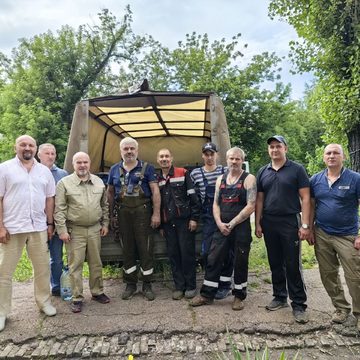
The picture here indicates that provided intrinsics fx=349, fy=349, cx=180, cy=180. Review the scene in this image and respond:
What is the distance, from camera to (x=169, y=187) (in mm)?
4434

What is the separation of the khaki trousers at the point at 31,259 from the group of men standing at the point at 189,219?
0.01 meters

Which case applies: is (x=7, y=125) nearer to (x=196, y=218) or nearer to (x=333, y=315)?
(x=196, y=218)

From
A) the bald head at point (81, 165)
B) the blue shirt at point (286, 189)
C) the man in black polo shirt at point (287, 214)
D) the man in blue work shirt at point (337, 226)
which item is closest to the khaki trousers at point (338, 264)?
the man in blue work shirt at point (337, 226)

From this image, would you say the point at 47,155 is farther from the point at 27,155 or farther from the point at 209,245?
the point at 209,245

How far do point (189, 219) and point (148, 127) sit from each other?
13.1ft

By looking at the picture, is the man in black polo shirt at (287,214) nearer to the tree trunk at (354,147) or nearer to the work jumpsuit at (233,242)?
the work jumpsuit at (233,242)

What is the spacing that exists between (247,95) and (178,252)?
14579 millimetres

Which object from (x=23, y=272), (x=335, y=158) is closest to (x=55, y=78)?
(x=23, y=272)

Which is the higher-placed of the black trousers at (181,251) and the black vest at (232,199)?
the black vest at (232,199)

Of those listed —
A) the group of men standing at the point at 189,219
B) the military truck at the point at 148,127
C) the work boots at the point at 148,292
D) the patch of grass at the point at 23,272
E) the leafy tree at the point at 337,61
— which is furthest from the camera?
the leafy tree at the point at 337,61

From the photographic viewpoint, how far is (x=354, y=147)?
7949mm

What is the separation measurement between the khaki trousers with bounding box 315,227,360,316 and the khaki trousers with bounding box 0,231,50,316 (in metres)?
3.14

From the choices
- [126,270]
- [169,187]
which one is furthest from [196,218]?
[126,270]

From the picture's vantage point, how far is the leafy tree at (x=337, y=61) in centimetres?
746
